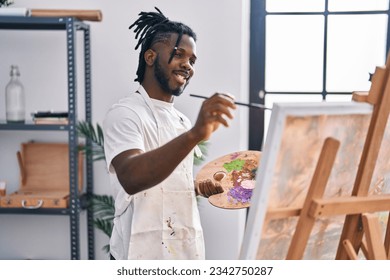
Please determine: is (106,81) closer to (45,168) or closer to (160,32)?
(45,168)

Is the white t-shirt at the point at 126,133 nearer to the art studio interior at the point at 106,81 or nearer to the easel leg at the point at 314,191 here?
the easel leg at the point at 314,191

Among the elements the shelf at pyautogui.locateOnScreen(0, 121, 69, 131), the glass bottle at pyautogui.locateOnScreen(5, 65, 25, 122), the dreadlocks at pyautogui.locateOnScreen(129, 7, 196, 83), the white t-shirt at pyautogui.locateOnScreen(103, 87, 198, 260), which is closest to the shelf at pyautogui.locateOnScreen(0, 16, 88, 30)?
the glass bottle at pyautogui.locateOnScreen(5, 65, 25, 122)

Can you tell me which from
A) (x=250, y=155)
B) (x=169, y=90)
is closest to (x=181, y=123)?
(x=169, y=90)

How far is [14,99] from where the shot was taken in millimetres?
2721

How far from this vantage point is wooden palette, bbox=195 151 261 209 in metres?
1.68

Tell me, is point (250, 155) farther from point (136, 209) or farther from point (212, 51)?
point (212, 51)

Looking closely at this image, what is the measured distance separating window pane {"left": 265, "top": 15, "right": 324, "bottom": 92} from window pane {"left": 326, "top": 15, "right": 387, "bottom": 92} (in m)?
A: 0.05

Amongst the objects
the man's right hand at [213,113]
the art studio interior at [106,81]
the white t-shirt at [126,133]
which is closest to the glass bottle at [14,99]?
the art studio interior at [106,81]

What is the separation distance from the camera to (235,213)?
278 centimetres

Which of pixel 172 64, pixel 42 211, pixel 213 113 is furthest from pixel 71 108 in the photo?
pixel 213 113

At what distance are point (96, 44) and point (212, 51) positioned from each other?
20.7 inches

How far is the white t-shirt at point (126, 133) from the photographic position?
1398 millimetres

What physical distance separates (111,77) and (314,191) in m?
1.74
